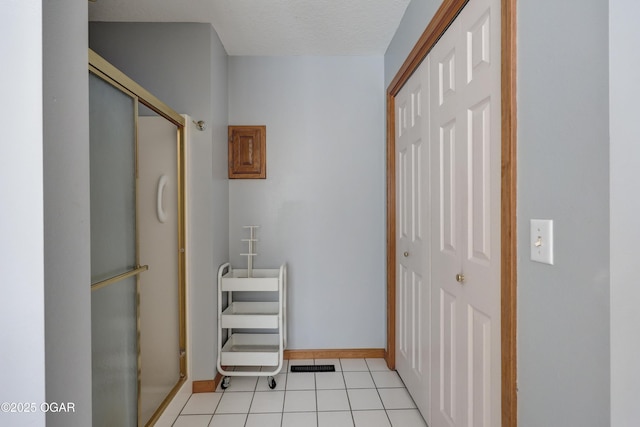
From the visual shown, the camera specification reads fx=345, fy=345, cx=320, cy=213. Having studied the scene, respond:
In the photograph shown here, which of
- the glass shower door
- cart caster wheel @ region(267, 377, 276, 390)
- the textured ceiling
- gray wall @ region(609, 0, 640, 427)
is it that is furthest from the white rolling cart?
gray wall @ region(609, 0, 640, 427)

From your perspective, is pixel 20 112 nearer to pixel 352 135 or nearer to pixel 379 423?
pixel 379 423

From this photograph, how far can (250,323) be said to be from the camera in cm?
229

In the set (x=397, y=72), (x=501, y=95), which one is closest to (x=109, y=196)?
(x=501, y=95)

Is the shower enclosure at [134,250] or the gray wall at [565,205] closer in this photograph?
the gray wall at [565,205]

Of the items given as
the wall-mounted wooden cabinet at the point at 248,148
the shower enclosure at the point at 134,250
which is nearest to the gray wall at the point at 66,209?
the shower enclosure at the point at 134,250

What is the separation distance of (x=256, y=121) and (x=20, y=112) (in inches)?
82.0

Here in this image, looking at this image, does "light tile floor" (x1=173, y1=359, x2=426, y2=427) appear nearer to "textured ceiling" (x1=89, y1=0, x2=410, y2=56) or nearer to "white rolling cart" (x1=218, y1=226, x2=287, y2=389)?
"white rolling cart" (x1=218, y1=226, x2=287, y2=389)

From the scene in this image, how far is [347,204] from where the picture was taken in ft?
8.87

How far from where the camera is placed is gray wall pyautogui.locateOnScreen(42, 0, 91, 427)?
69 cm

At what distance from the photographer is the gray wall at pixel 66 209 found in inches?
27.3

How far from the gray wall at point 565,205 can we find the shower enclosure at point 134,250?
139 centimetres

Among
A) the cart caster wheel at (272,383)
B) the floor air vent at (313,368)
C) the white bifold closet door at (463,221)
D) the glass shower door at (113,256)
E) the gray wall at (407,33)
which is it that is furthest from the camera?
the floor air vent at (313,368)

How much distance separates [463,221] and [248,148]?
1799 millimetres

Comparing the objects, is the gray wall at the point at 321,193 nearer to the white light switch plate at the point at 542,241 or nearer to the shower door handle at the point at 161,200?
the shower door handle at the point at 161,200
